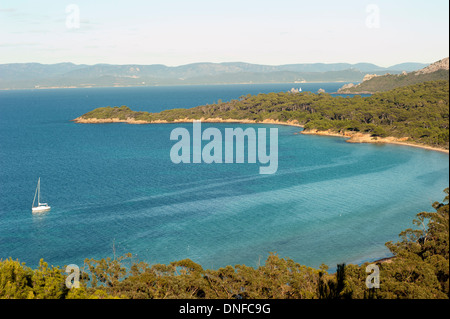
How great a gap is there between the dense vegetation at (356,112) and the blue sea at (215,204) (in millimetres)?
7981

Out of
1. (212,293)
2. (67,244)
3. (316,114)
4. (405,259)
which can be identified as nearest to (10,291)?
(212,293)

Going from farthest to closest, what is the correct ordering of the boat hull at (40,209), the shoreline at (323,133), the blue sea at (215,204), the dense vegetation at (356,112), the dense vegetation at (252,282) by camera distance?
the dense vegetation at (356,112) → the shoreline at (323,133) → the boat hull at (40,209) → the blue sea at (215,204) → the dense vegetation at (252,282)

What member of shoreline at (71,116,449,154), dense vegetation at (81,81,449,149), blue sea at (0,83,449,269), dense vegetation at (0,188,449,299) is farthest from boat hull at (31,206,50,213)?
shoreline at (71,116,449,154)

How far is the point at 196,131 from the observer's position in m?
108

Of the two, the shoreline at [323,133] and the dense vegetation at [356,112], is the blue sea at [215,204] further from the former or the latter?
the dense vegetation at [356,112]

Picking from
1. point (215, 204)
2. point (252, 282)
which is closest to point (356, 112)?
point (215, 204)

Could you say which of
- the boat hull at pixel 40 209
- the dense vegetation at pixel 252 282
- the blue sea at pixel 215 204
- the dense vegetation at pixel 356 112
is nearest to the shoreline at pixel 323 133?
the dense vegetation at pixel 356 112

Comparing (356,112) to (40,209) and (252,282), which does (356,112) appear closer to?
(40,209)

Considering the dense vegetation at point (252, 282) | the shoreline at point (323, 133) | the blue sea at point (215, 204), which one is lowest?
the blue sea at point (215, 204)

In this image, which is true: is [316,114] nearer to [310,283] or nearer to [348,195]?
[348,195]

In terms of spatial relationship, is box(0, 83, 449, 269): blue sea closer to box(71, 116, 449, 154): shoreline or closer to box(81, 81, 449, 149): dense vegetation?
A: box(71, 116, 449, 154): shoreline

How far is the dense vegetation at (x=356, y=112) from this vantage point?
83.3 m

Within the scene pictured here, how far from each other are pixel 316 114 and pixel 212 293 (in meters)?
91.8

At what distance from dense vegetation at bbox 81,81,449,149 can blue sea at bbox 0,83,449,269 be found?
7981mm
